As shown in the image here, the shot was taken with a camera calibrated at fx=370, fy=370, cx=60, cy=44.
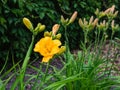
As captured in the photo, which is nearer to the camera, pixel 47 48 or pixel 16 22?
pixel 47 48

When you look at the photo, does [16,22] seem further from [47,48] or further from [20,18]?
[47,48]

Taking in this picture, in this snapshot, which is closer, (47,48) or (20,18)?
(47,48)

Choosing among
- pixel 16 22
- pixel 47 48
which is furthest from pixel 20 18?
pixel 47 48

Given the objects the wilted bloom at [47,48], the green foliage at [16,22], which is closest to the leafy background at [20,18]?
the green foliage at [16,22]

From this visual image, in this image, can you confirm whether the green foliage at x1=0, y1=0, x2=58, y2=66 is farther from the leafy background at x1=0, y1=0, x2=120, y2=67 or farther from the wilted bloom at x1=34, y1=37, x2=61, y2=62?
the wilted bloom at x1=34, y1=37, x2=61, y2=62

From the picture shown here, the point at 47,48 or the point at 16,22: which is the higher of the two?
the point at 16,22

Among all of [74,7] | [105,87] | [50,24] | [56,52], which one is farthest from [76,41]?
[56,52]

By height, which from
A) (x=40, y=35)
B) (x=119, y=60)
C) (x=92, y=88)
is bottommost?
(x=92, y=88)

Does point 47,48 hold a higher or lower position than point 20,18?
lower

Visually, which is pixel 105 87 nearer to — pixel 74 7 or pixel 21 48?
pixel 21 48

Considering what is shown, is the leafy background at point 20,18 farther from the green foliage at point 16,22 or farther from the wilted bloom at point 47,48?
the wilted bloom at point 47,48

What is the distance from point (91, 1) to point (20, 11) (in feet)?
6.53

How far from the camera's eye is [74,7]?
5.81 meters

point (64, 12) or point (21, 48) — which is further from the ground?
point (64, 12)
